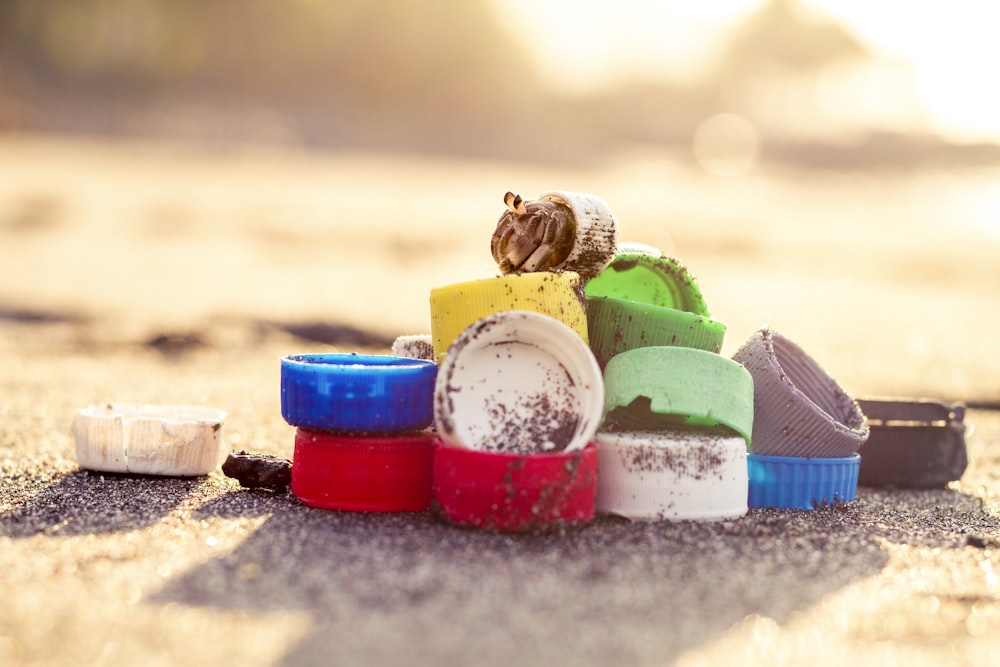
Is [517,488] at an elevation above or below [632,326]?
below

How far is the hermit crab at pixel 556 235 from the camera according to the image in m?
5.74

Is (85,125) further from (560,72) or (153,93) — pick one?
(560,72)

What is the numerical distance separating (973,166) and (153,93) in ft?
130

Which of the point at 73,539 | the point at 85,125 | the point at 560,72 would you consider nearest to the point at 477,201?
the point at 85,125

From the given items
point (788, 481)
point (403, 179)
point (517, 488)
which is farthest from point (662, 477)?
point (403, 179)

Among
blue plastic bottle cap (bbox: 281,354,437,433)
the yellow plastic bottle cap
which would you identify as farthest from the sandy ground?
the yellow plastic bottle cap

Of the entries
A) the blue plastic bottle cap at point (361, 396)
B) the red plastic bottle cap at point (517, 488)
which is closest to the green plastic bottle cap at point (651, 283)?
the blue plastic bottle cap at point (361, 396)

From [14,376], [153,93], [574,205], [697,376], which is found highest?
[153,93]

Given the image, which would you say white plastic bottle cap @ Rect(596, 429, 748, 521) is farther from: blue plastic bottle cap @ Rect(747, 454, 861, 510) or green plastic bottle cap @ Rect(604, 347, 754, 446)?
blue plastic bottle cap @ Rect(747, 454, 861, 510)

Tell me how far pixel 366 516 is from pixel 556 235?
5.42ft

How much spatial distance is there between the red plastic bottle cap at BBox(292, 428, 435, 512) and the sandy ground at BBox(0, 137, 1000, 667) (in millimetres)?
122

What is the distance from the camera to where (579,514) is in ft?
16.0

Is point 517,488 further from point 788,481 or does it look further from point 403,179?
point 403,179

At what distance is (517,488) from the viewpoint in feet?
15.6
